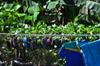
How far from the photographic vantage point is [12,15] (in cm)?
815

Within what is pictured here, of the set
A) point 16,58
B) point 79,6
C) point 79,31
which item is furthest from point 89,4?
point 16,58

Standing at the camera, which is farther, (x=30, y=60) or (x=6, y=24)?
(x=6, y=24)

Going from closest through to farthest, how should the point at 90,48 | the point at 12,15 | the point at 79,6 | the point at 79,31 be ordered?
1. the point at 90,48
2. the point at 79,31
3. the point at 12,15
4. the point at 79,6

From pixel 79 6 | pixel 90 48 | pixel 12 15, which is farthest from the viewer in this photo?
pixel 79 6

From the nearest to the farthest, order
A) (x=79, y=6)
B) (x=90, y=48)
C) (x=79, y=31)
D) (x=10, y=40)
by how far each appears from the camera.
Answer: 1. (x=90, y=48)
2. (x=10, y=40)
3. (x=79, y=31)
4. (x=79, y=6)

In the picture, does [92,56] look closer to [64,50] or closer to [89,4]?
[64,50]

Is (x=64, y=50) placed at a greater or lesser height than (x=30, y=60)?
greater

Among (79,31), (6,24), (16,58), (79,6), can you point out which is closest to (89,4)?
(79,6)

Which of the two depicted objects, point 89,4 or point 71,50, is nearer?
point 71,50

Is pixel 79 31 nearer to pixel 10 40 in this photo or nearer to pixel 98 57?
pixel 10 40

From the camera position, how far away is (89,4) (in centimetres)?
832

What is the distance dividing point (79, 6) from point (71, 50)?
3987mm

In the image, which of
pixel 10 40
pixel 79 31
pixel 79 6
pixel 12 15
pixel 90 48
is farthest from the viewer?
pixel 79 6

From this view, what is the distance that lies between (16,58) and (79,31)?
136cm
